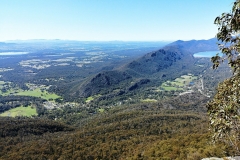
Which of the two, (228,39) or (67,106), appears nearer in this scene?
(228,39)

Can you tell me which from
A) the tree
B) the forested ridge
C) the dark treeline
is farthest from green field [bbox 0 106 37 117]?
the tree

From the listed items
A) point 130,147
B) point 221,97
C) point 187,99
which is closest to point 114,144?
point 130,147

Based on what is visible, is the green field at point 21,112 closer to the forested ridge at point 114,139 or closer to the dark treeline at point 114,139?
the forested ridge at point 114,139

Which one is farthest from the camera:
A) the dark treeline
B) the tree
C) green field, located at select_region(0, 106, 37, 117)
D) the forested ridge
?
green field, located at select_region(0, 106, 37, 117)

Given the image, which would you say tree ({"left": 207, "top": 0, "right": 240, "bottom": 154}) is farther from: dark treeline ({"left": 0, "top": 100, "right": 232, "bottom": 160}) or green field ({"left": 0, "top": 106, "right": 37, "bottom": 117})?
green field ({"left": 0, "top": 106, "right": 37, "bottom": 117})

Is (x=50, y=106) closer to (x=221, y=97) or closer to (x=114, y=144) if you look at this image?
(x=114, y=144)

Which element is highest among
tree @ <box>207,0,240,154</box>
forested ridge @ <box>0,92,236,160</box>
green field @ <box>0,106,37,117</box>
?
tree @ <box>207,0,240,154</box>

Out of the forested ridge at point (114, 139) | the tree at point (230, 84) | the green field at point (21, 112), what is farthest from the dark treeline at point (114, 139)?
the green field at point (21, 112)

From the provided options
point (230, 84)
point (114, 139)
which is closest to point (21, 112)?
point (114, 139)
